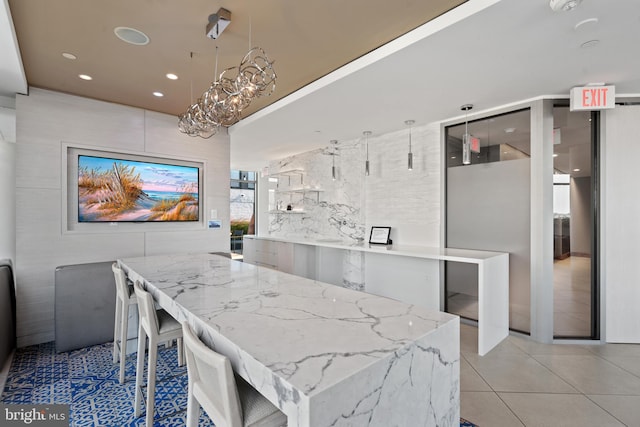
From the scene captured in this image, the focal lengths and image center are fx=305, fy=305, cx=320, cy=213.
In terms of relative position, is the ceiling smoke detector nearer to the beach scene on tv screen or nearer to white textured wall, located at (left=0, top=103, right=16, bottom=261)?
the beach scene on tv screen

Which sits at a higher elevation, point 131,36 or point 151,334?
point 131,36

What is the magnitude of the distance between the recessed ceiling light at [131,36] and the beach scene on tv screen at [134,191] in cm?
174

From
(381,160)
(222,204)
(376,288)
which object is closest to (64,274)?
(222,204)

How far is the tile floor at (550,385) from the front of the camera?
1.96 metres

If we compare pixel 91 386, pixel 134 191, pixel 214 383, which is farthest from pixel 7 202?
pixel 214 383

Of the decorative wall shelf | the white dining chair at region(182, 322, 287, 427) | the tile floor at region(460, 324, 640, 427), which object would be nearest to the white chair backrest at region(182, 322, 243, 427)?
the white dining chair at region(182, 322, 287, 427)

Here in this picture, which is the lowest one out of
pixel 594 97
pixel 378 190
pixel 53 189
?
pixel 53 189

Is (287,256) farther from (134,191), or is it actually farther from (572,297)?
(572,297)

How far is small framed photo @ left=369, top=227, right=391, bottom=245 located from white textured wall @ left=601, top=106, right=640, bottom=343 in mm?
2235

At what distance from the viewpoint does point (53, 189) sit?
3.17m

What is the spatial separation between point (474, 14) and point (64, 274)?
3.79 meters

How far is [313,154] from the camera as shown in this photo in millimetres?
5668

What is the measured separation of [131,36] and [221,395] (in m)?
2.50

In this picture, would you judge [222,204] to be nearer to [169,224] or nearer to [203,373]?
[169,224]
